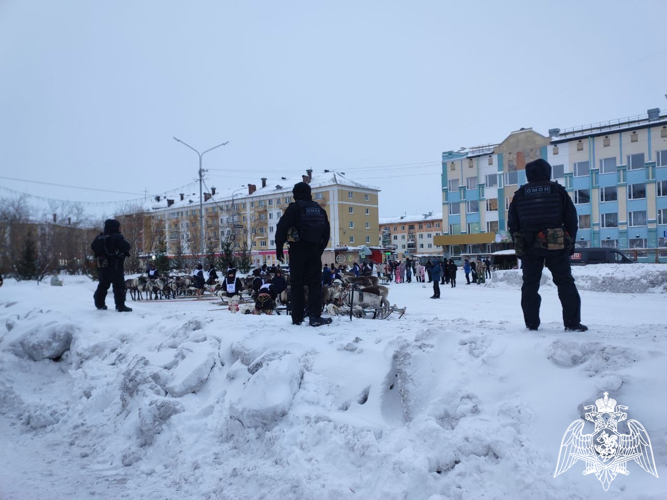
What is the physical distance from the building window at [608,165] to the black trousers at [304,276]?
46.2m

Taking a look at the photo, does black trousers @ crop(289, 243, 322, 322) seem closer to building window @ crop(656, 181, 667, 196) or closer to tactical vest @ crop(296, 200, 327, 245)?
tactical vest @ crop(296, 200, 327, 245)

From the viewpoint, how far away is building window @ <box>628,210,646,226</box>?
43906 mm

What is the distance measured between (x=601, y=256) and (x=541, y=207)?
1063 inches

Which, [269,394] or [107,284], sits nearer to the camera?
[269,394]

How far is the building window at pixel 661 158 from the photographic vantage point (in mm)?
42562

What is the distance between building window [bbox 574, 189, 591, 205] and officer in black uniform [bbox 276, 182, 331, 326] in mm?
45853

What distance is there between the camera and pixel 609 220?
45.8m

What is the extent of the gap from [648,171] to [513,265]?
48.3 ft

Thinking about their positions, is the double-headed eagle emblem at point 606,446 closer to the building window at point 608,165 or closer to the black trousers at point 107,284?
the black trousers at point 107,284

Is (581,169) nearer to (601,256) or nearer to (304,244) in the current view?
(601,256)

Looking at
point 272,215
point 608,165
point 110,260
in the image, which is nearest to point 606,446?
point 110,260

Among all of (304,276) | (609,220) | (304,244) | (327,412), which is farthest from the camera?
(609,220)

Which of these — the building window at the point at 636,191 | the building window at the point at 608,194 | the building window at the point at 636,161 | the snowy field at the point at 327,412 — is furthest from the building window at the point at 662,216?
the snowy field at the point at 327,412

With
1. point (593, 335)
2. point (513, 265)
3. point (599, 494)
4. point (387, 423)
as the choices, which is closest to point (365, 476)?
point (387, 423)
